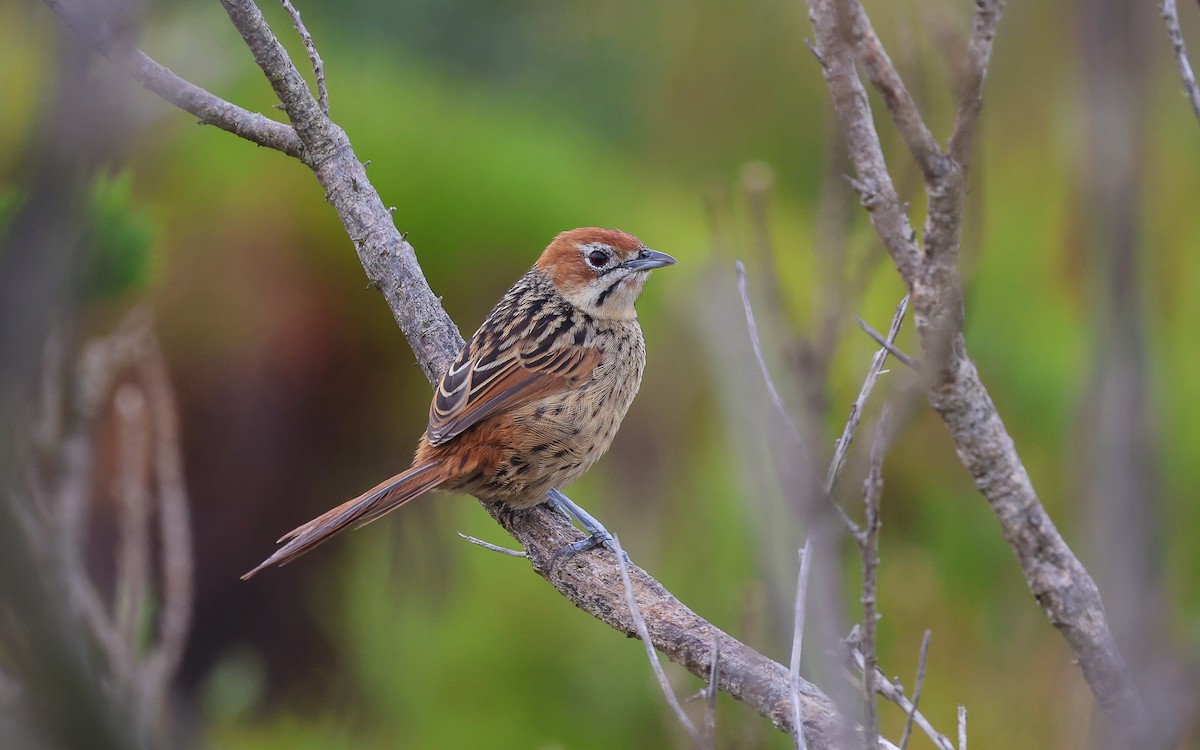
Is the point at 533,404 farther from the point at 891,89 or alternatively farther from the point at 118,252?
the point at 891,89

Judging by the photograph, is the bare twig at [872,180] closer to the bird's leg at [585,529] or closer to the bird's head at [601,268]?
the bird's leg at [585,529]

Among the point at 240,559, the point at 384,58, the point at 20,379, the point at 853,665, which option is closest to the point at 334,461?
the point at 240,559

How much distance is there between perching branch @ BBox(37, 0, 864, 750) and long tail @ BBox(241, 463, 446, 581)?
0.96ft

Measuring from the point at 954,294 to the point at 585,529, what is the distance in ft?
6.71

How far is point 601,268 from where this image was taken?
4.18 m

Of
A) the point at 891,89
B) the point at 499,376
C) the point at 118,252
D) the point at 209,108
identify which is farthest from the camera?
the point at 499,376

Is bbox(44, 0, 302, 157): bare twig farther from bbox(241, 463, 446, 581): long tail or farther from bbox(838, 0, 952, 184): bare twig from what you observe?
bbox(838, 0, 952, 184): bare twig

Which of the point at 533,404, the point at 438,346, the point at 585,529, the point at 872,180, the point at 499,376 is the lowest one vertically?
the point at 585,529

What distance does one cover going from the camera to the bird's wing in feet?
11.3

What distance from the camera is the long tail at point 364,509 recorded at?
Result: 9.71 ft

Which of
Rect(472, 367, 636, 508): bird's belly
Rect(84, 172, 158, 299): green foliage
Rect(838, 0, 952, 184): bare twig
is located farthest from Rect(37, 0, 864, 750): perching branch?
Rect(838, 0, 952, 184): bare twig

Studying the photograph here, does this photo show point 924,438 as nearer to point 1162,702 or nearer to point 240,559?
point 240,559

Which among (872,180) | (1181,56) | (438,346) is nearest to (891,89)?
(872,180)

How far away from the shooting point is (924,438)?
5918 mm
